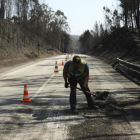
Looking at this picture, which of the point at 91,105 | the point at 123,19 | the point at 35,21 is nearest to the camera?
the point at 91,105

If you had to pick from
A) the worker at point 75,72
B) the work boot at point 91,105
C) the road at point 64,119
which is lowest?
the road at point 64,119

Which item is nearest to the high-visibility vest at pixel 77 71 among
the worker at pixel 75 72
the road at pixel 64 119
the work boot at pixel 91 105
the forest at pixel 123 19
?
the worker at pixel 75 72

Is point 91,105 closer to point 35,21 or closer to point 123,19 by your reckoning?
point 123,19

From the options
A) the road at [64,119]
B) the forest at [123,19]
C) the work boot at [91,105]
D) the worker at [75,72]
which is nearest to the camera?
the road at [64,119]

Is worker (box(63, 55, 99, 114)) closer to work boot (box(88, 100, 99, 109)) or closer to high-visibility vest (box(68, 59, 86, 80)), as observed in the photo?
high-visibility vest (box(68, 59, 86, 80))

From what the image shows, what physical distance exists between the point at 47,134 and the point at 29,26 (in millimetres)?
67935

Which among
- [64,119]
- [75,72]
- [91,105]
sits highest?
[75,72]

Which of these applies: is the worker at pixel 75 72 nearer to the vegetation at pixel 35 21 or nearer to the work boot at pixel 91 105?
the work boot at pixel 91 105

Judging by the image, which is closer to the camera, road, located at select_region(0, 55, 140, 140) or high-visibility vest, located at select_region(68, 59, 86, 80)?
road, located at select_region(0, 55, 140, 140)

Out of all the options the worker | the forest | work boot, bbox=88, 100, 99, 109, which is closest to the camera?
the worker

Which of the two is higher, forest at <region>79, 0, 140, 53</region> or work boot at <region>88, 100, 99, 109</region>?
forest at <region>79, 0, 140, 53</region>

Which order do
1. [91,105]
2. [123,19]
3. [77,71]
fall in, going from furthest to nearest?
[123,19]
[91,105]
[77,71]

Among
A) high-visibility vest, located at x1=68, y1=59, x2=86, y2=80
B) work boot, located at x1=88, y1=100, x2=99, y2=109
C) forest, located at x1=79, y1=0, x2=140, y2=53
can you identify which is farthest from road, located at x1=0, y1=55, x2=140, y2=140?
forest, located at x1=79, y1=0, x2=140, y2=53

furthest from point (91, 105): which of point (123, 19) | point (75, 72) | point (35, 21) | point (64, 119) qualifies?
point (35, 21)
